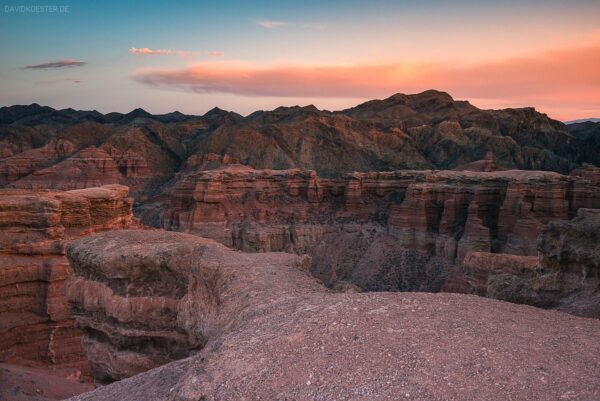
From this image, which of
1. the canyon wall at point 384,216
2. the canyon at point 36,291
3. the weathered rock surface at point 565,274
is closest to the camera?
the weathered rock surface at point 565,274

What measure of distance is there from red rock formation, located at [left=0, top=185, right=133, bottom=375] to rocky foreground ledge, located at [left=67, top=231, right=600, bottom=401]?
12797 mm

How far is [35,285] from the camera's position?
22844mm

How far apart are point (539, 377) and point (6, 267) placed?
2255 centimetres

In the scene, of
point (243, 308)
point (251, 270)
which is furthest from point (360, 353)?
point (251, 270)

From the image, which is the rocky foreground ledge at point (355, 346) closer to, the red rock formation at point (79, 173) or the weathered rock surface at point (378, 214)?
the weathered rock surface at point (378, 214)

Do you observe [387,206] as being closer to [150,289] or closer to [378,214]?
[378,214]

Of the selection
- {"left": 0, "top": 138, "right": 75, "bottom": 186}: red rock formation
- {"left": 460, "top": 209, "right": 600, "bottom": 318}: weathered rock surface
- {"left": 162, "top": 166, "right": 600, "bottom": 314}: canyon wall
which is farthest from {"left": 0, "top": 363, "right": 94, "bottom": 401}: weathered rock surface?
{"left": 0, "top": 138, "right": 75, "bottom": 186}: red rock formation

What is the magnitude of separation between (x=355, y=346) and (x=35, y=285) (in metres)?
20.5

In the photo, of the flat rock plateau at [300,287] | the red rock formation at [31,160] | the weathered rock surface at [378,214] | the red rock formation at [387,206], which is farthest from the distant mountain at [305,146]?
the weathered rock surface at [378,214]

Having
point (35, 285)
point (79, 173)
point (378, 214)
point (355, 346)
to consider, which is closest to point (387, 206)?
point (378, 214)

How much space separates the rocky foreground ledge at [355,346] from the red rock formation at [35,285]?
12.8m

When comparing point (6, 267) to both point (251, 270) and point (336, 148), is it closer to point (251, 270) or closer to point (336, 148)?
point (251, 270)

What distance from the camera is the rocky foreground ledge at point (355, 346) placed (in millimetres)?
6117

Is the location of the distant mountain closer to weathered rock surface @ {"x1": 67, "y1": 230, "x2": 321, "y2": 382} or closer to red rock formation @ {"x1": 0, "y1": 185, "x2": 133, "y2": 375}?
red rock formation @ {"x1": 0, "y1": 185, "x2": 133, "y2": 375}
